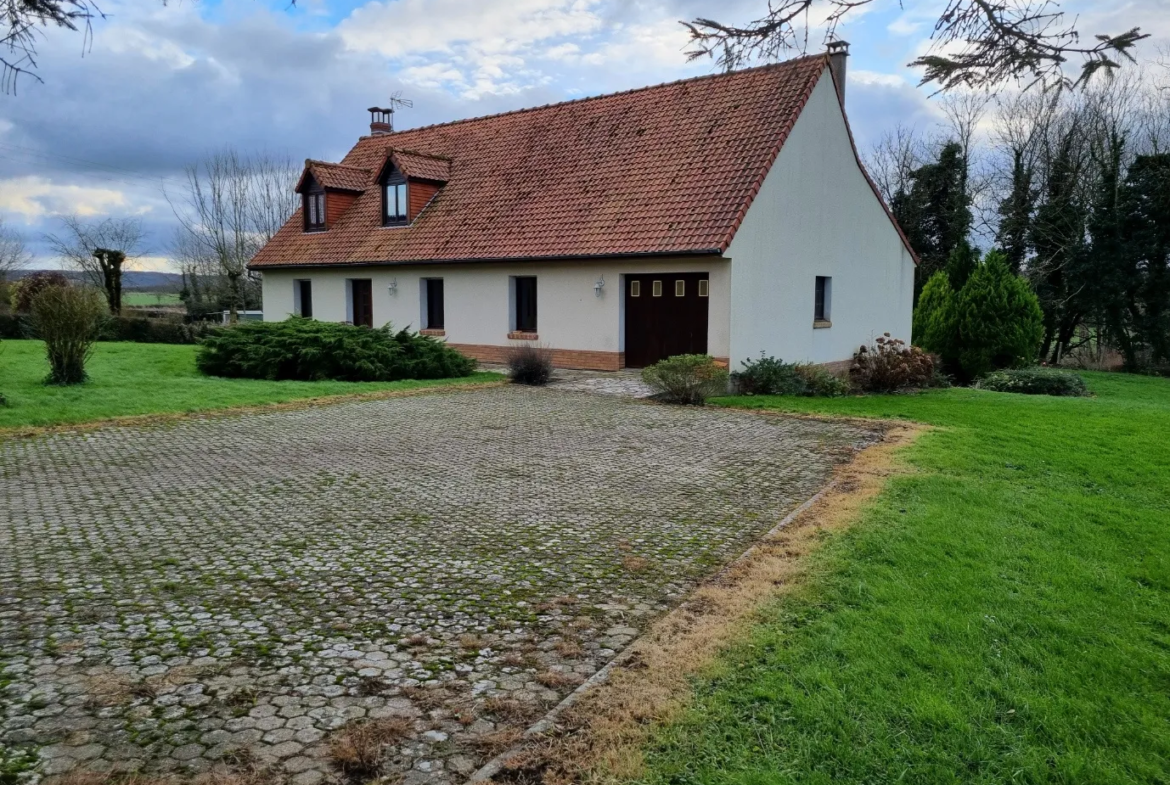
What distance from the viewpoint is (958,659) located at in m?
3.96

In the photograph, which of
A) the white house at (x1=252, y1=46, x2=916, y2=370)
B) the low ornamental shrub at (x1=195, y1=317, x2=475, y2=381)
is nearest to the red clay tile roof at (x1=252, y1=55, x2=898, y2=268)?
the white house at (x1=252, y1=46, x2=916, y2=370)

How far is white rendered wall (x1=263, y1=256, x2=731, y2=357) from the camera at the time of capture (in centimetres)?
1706

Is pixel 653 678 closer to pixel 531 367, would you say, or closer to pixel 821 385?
pixel 531 367

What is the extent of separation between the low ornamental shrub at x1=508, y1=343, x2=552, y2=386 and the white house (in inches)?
88.2

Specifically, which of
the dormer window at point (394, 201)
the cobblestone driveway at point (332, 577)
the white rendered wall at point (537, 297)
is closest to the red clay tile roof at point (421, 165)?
the dormer window at point (394, 201)

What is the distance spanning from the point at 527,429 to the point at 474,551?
18.9 feet

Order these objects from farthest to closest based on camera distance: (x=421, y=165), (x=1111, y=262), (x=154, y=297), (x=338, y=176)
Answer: (x=154, y=297), (x=1111, y=262), (x=338, y=176), (x=421, y=165)

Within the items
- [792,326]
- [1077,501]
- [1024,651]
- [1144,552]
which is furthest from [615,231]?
[1024,651]

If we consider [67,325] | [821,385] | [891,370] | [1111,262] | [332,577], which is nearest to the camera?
[332,577]

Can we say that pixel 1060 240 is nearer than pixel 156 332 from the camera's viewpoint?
No

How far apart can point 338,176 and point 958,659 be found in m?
25.0

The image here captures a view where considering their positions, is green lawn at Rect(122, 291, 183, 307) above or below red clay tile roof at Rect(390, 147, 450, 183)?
below

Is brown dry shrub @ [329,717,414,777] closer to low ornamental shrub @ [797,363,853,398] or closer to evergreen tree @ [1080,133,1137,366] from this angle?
low ornamental shrub @ [797,363,853,398]

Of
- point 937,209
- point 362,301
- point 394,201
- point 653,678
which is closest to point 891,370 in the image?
point 394,201
